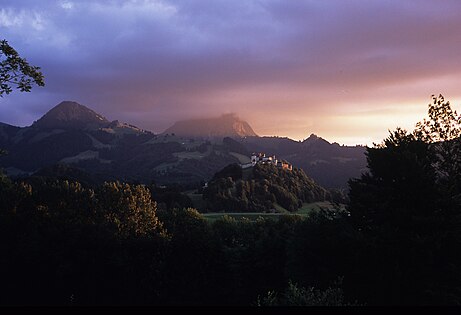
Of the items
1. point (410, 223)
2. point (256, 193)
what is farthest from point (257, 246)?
point (256, 193)

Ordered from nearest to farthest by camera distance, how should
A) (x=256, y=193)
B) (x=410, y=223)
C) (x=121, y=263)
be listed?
1. (x=410, y=223)
2. (x=121, y=263)
3. (x=256, y=193)

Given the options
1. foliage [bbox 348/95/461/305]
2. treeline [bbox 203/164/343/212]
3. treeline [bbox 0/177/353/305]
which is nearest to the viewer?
foliage [bbox 348/95/461/305]

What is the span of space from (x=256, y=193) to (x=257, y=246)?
387 feet

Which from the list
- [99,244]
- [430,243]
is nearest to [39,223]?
[99,244]

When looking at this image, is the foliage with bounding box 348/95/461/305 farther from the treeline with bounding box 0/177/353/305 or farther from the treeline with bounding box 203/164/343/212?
the treeline with bounding box 203/164/343/212

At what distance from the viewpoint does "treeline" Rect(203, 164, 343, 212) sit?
15400 centimetres

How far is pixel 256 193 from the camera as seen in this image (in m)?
170

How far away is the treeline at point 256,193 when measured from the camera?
154000 mm

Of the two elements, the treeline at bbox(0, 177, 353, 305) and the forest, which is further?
the treeline at bbox(0, 177, 353, 305)

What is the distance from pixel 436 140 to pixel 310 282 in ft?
63.5

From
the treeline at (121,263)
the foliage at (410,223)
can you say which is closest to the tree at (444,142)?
the foliage at (410,223)

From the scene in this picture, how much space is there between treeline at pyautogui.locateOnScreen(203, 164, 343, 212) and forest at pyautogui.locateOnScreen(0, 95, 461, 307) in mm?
74599

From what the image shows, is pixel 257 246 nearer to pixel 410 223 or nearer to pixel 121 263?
pixel 121 263

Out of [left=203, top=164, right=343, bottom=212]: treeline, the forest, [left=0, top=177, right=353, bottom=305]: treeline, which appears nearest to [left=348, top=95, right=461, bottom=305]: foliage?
the forest
